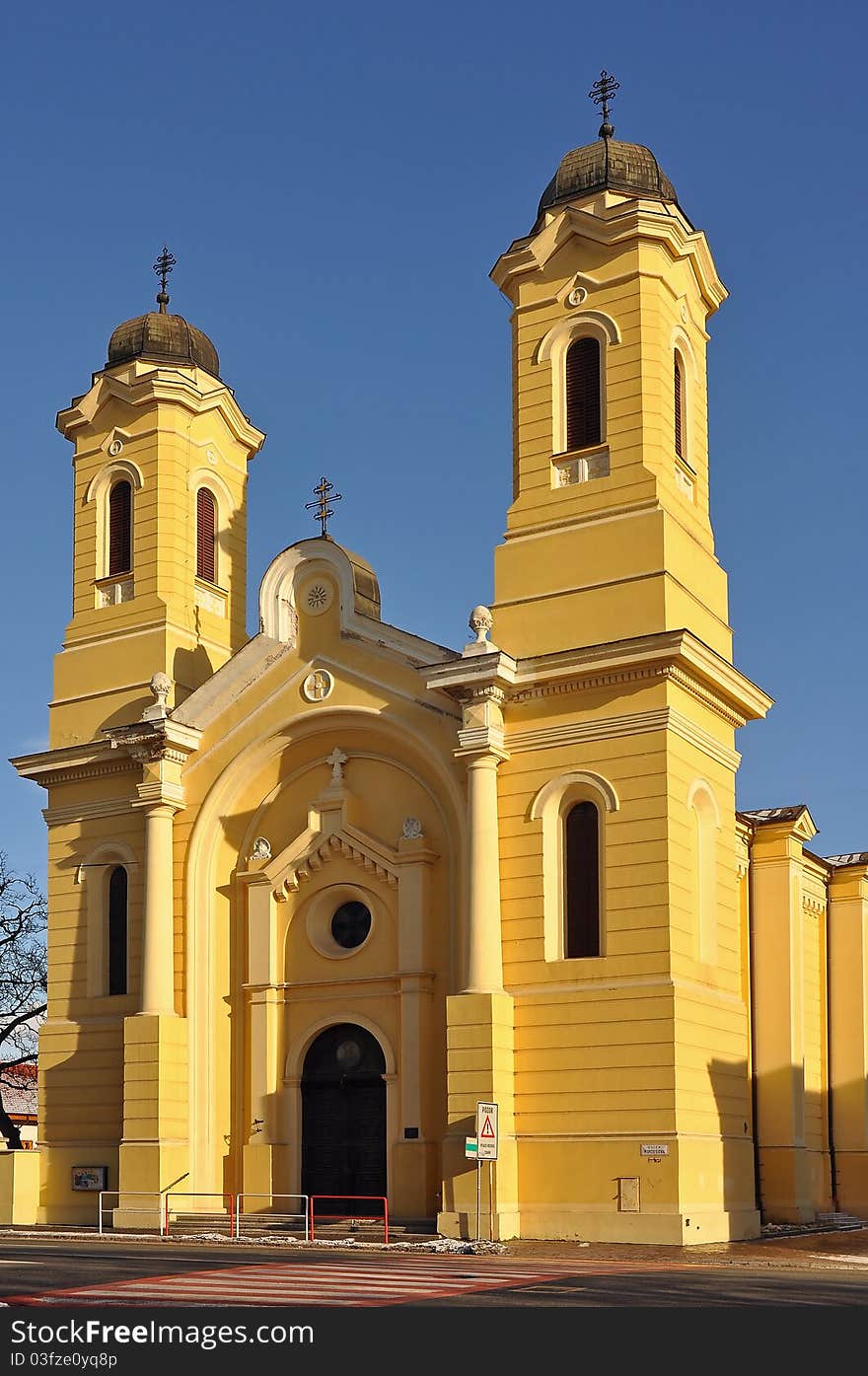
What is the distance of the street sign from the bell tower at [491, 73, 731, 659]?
27.9ft

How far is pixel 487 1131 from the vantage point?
92.4ft

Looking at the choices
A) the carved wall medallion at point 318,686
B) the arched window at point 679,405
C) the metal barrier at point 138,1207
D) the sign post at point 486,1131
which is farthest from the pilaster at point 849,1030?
the metal barrier at point 138,1207

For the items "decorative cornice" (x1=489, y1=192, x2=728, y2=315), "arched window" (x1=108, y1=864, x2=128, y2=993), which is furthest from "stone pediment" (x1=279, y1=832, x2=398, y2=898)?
"decorative cornice" (x1=489, y1=192, x2=728, y2=315)

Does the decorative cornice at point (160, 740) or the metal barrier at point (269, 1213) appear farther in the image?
the decorative cornice at point (160, 740)

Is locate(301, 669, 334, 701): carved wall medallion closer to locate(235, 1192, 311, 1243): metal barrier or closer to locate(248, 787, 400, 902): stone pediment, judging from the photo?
locate(248, 787, 400, 902): stone pediment

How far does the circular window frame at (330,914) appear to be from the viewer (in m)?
33.6

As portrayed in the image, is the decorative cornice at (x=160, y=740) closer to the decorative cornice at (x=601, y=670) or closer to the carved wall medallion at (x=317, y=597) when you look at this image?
the carved wall medallion at (x=317, y=597)

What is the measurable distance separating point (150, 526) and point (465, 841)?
37.9ft

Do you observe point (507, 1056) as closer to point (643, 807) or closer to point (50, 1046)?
point (643, 807)

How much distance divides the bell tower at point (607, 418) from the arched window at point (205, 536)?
919 centimetres

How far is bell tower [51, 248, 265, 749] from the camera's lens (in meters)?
38.6

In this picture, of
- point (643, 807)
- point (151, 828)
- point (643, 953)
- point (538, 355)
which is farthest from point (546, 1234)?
point (538, 355)

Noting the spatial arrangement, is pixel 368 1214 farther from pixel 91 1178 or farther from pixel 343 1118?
pixel 91 1178

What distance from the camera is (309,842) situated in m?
34.2
